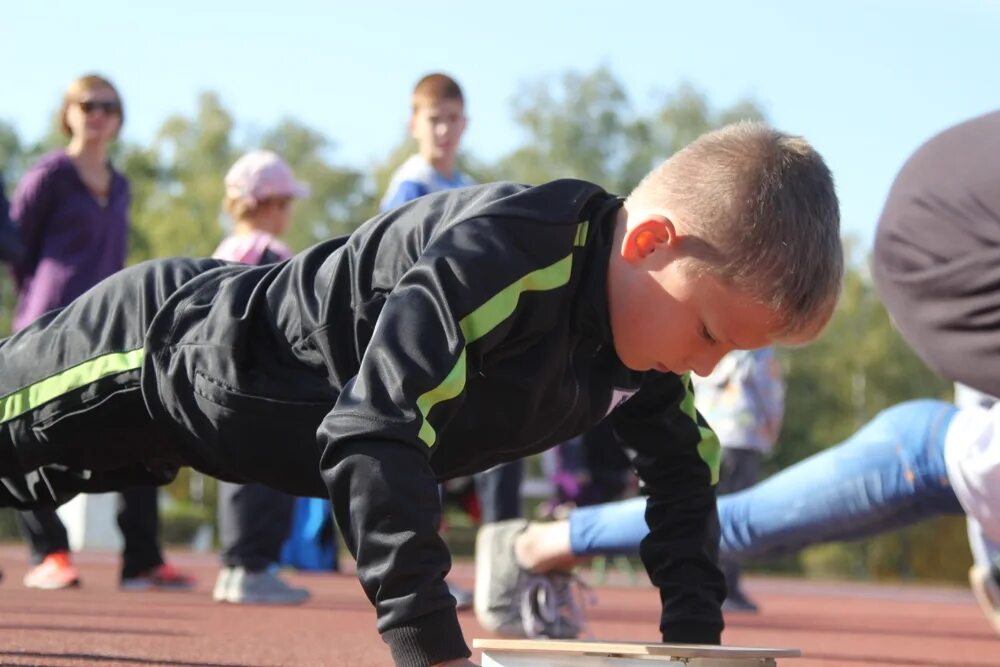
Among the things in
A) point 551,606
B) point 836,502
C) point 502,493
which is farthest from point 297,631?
point 502,493

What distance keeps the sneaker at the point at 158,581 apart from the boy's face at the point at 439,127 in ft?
7.75

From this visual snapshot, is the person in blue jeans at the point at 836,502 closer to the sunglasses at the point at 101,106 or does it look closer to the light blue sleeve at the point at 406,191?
the light blue sleeve at the point at 406,191

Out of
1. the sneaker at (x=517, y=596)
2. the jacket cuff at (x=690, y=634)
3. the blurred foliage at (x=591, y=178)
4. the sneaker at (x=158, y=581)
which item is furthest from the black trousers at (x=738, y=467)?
the blurred foliage at (x=591, y=178)

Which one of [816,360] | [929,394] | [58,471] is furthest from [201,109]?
[58,471]

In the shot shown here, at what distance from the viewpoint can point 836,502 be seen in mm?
4375

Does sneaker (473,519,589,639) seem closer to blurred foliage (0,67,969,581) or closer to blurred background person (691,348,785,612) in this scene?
blurred background person (691,348,785,612)

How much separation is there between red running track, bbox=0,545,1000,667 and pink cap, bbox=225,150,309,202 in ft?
6.18

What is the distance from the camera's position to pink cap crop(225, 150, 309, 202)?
702 centimetres

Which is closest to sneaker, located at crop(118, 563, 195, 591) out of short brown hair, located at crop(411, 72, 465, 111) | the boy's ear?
short brown hair, located at crop(411, 72, 465, 111)

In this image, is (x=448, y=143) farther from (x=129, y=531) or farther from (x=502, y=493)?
(x=129, y=531)

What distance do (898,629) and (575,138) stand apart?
1833 inches

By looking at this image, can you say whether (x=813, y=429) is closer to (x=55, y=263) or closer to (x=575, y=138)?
(x=575, y=138)

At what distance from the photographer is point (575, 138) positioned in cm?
5316

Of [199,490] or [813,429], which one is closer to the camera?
[199,490]
